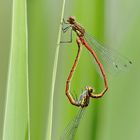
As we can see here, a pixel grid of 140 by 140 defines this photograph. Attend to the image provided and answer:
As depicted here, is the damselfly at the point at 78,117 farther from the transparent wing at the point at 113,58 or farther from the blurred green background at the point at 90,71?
the transparent wing at the point at 113,58

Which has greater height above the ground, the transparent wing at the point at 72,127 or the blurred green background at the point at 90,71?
the blurred green background at the point at 90,71

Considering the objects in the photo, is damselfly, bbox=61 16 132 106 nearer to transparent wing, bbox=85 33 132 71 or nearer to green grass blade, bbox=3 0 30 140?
transparent wing, bbox=85 33 132 71

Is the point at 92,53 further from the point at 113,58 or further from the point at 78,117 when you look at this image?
the point at 78,117

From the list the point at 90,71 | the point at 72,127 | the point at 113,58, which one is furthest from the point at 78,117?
the point at 113,58

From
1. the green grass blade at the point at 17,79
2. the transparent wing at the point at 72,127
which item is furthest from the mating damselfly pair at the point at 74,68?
the green grass blade at the point at 17,79

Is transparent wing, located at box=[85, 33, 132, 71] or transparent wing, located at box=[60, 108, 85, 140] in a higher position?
transparent wing, located at box=[85, 33, 132, 71]

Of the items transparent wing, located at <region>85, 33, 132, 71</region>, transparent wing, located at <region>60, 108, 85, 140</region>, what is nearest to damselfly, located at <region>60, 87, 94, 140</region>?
transparent wing, located at <region>60, 108, 85, 140</region>
